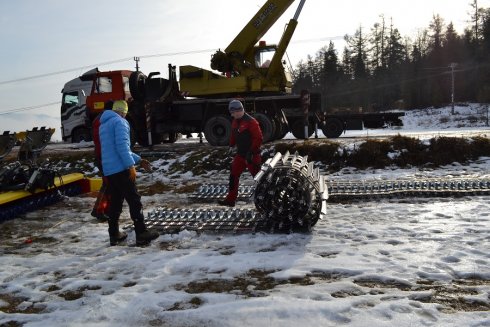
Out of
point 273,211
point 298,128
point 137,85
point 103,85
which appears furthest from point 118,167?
point 103,85

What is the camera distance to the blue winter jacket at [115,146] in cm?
472

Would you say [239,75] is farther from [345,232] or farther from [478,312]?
[478,312]

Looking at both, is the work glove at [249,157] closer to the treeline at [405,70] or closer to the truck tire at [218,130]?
the truck tire at [218,130]

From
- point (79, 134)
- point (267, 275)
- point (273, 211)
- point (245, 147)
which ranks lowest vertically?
point (267, 275)

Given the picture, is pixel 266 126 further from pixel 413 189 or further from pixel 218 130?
pixel 413 189

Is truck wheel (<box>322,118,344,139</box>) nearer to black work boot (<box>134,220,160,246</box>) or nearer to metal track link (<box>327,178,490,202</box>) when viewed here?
metal track link (<box>327,178,490,202</box>)

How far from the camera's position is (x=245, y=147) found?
6305 mm

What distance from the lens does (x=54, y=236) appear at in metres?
5.41

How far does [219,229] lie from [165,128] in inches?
329

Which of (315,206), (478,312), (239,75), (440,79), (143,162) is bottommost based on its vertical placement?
(478,312)

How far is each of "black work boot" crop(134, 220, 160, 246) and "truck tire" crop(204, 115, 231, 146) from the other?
763 cm

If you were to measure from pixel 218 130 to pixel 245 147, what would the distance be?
20.7 ft

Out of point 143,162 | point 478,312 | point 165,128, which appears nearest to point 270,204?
point 143,162

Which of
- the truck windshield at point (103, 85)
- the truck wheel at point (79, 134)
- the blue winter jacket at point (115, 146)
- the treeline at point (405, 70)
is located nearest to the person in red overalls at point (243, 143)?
the blue winter jacket at point (115, 146)
